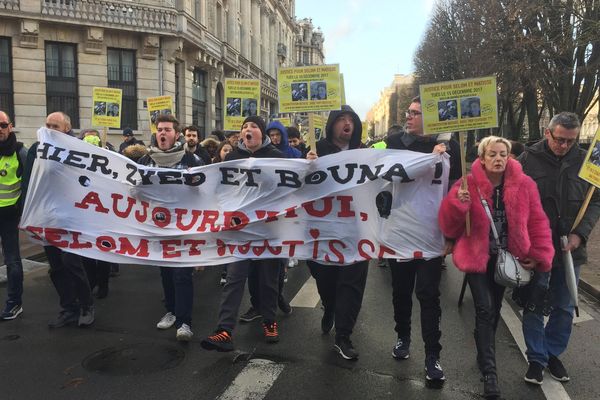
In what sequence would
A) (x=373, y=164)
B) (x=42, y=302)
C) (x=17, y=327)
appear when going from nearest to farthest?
1. (x=373, y=164)
2. (x=17, y=327)
3. (x=42, y=302)

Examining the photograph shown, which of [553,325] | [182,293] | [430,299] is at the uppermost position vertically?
[430,299]

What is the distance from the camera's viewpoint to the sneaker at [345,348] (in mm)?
4195

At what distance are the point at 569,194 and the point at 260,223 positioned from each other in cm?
247

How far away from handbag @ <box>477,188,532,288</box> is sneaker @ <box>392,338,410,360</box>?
1.01m

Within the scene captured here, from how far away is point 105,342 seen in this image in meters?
4.61

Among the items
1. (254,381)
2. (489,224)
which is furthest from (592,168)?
(254,381)

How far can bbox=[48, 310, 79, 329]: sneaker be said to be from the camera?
16.3 ft

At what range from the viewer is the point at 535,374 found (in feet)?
12.6

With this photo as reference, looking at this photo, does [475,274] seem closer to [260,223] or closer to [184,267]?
[260,223]

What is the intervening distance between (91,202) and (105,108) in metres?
6.27

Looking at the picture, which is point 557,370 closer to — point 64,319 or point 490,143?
point 490,143

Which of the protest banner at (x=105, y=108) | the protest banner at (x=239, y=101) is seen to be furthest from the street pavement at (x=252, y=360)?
the protest banner at (x=105, y=108)

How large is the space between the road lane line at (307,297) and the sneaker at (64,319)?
2259 millimetres

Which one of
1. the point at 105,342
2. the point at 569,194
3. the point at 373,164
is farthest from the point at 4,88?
the point at 569,194
